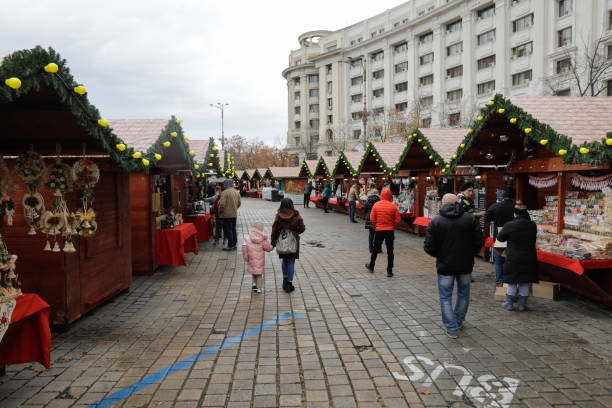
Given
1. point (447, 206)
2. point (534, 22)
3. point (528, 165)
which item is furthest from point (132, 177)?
point (534, 22)

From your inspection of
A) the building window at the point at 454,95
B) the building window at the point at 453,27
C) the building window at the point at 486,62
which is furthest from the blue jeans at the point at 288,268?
the building window at the point at 453,27

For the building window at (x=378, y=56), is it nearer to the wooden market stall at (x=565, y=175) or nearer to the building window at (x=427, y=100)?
the building window at (x=427, y=100)

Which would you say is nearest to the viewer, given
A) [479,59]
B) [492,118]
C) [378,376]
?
[378,376]

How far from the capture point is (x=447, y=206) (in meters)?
5.43

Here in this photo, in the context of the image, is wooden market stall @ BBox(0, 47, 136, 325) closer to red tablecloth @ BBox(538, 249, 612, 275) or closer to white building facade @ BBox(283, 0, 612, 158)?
red tablecloth @ BBox(538, 249, 612, 275)

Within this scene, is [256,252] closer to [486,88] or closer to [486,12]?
[486,88]

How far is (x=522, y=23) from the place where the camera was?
138ft

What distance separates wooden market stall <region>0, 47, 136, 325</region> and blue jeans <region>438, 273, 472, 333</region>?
4.27 meters

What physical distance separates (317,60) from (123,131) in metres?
72.0

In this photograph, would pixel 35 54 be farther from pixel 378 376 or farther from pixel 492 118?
pixel 492 118

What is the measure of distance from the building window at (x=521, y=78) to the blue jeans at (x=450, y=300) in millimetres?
41886

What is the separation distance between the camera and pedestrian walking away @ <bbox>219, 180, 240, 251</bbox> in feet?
38.7

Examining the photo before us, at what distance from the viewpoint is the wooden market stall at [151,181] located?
7.07m

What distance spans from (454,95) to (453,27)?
8.41 metres
